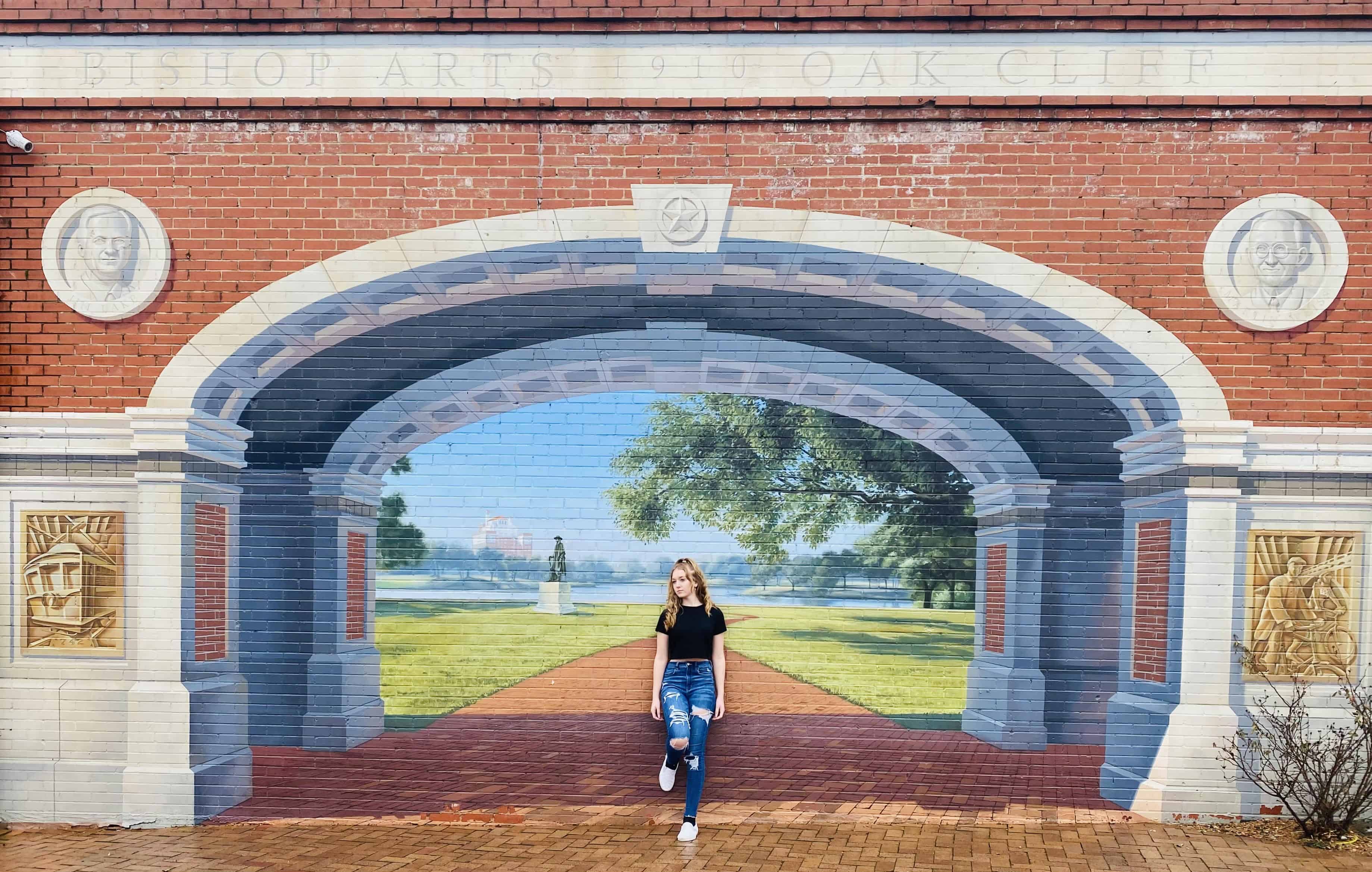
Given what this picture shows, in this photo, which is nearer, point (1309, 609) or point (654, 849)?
point (654, 849)

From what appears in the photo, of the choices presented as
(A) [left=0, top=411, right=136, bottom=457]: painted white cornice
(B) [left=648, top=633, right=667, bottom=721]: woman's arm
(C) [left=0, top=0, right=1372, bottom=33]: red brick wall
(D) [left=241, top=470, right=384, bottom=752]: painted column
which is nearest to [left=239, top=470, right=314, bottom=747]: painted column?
(D) [left=241, top=470, right=384, bottom=752]: painted column

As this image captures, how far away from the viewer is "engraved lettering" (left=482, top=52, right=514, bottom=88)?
21.0 feet

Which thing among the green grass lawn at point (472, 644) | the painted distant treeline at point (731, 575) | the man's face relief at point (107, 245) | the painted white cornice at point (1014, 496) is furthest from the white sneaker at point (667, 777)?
the man's face relief at point (107, 245)

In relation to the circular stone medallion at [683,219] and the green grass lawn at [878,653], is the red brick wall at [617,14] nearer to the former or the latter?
the circular stone medallion at [683,219]

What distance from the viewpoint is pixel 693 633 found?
628cm

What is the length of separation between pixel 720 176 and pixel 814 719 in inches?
137

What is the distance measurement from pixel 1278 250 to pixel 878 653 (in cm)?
352

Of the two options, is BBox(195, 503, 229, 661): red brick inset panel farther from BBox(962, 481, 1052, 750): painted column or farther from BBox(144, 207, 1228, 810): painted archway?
BBox(962, 481, 1052, 750): painted column

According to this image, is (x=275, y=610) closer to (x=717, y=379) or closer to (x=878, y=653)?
(x=717, y=379)

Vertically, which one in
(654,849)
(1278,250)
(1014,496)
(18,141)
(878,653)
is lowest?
(654,849)

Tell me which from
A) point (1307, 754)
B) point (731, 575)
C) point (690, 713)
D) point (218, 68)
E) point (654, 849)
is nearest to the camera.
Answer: point (654, 849)

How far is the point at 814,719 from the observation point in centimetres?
647

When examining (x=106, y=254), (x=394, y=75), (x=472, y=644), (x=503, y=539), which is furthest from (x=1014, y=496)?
(x=106, y=254)

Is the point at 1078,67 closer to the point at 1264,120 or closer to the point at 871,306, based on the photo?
the point at 1264,120
